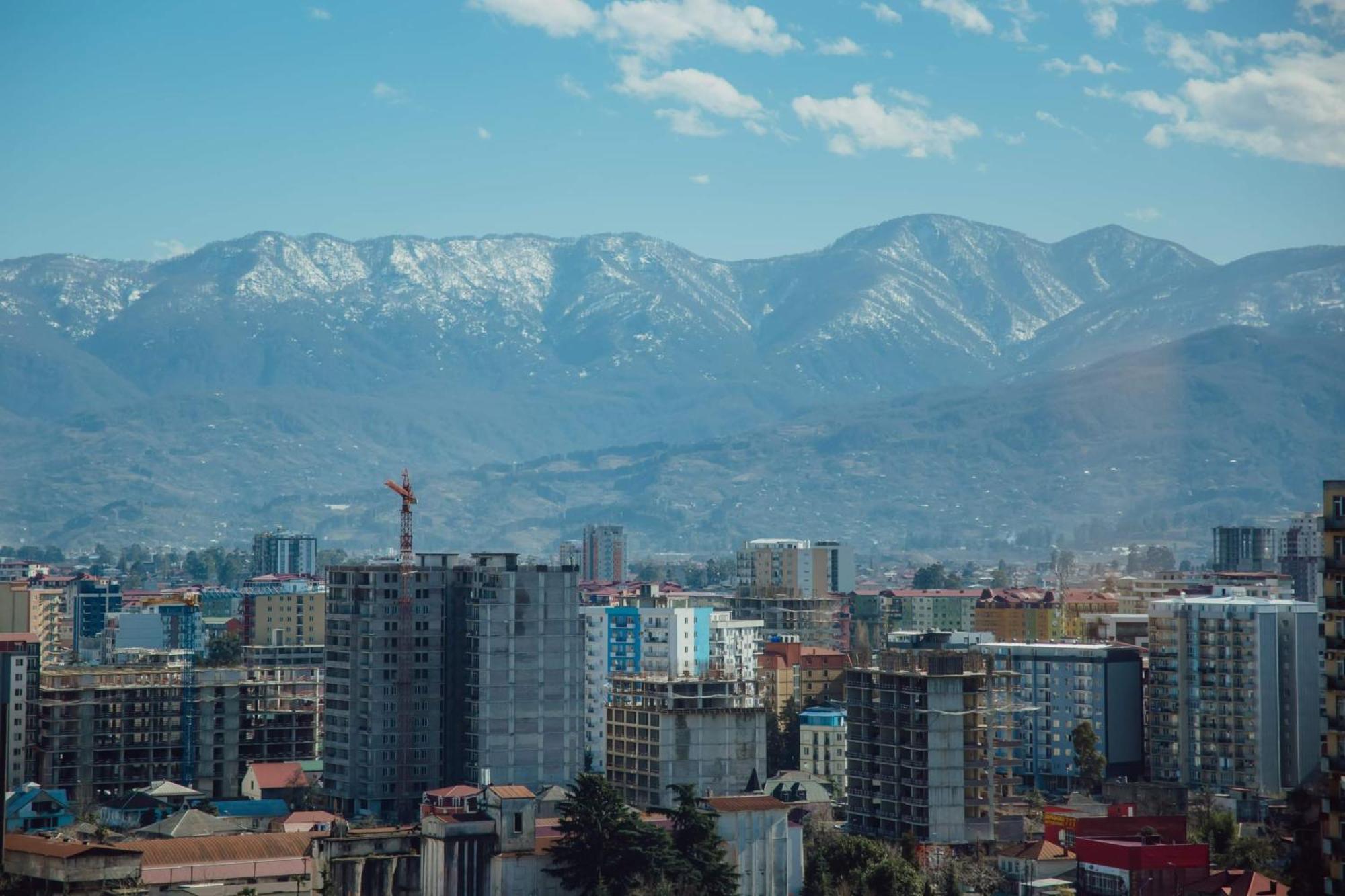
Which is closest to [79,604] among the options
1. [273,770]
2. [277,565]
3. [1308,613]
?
[277,565]

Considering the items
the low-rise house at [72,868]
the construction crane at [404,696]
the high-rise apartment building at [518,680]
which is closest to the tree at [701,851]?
the low-rise house at [72,868]

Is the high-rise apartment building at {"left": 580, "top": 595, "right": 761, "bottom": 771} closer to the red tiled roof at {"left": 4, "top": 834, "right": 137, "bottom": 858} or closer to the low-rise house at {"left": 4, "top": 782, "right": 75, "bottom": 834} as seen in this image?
the low-rise house at {"left": 4, "top": 782, "right": 75, "bottom": 834}

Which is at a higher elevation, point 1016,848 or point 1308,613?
point 1308,613

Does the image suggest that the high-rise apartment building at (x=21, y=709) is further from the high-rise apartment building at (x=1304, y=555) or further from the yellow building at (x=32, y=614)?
the high-rise apartment building at (x=1304, y=555)

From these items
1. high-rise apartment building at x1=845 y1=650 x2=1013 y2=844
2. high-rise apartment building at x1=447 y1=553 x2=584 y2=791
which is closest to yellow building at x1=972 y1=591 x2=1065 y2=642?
high-rise apartment building at x1=447 y1=553 x2=584 y2=791

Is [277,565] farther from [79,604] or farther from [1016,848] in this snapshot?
[1016,848]

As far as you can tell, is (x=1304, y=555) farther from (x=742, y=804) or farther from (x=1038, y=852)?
(x=742, y=804)
